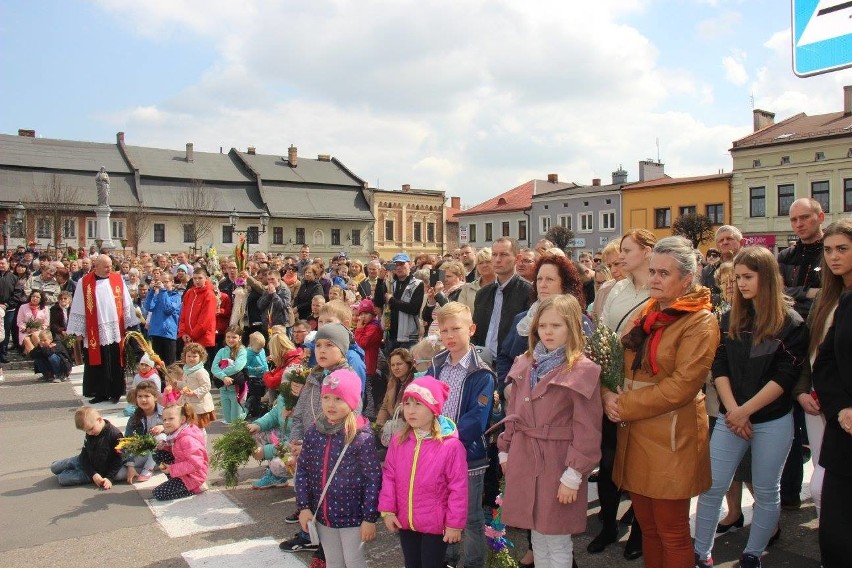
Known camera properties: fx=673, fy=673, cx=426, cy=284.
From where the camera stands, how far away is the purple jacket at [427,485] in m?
3.63

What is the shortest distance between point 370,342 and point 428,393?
4.46 meters

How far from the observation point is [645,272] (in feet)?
15.6

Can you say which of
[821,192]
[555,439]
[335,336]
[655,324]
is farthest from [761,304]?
[821,192]

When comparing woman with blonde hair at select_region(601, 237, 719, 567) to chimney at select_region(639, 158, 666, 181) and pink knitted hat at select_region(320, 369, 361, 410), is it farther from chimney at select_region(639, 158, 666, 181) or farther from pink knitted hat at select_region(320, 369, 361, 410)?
chimney at select_region(639, 158, 666, 181)

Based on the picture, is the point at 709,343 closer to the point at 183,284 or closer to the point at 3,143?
the point at 183,284

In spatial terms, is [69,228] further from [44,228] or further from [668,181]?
[668,181]

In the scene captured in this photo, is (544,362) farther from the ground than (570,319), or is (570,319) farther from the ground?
(570,319)

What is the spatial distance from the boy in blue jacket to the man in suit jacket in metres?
1.31

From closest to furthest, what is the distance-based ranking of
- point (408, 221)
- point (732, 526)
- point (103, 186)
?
1. point (732, 526)
2. point (103, 186)
3. point (408, 221)

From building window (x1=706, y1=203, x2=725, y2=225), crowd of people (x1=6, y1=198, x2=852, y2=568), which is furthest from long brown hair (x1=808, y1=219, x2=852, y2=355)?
building window (x1=706, y1=203, x2=725, y2=225)

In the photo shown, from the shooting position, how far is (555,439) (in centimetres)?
363

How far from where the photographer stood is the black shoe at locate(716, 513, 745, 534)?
475 centimetres

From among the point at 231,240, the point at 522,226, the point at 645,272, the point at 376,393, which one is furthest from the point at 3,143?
the point at 645,272

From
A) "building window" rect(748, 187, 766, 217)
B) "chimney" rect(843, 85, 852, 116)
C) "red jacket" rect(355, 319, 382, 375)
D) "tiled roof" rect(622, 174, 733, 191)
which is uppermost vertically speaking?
"chimney" rect(843, 85, 852, 116)
